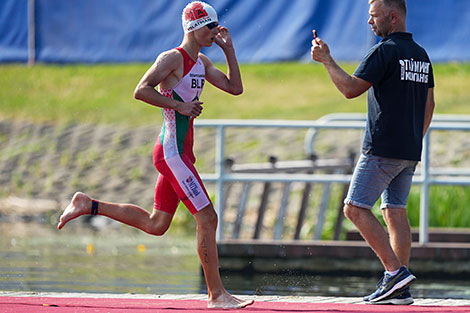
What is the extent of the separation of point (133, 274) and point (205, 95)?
702 inches

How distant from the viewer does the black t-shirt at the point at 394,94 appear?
7.10 meters

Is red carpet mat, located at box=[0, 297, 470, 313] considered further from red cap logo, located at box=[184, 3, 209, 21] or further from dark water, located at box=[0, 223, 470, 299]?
dark water, located at box=[0, 223, 470, 299]

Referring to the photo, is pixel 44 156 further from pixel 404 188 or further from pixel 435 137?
pixel 404 188

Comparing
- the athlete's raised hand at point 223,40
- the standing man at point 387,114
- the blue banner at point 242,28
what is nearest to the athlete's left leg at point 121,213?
the athlete's raised hand at point 223,40

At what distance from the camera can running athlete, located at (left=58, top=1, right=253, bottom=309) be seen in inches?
272

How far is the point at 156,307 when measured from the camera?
695 centimetres

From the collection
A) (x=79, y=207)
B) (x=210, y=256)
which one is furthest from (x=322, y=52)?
(x=79, y=207)

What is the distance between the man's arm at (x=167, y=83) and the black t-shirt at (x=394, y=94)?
3.54 ft

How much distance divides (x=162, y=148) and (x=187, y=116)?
0.82 ft

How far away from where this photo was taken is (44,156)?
23547 mm

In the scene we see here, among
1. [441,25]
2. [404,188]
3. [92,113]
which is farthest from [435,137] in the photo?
[404,188]

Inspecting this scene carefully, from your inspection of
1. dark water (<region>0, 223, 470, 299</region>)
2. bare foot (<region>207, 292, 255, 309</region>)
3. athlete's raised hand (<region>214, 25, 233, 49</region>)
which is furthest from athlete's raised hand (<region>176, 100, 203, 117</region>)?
dark water (<region>0, 223, 470, 299</region>)

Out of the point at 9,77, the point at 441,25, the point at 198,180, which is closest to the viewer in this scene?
the point at 198,180

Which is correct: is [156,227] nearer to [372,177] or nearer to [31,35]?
[372,177]
